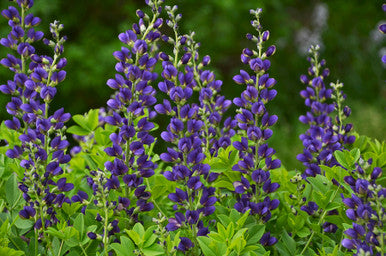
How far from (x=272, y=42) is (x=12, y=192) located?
680cm

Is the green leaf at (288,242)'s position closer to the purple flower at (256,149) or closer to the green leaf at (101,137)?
the purple flower at (256,149)

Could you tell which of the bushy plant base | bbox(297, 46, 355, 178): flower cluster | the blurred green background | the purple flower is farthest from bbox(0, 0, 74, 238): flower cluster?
the blurred green background

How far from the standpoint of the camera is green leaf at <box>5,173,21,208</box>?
1810mm

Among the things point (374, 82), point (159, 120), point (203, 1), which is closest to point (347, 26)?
point (374, 82)

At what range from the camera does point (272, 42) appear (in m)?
8.16

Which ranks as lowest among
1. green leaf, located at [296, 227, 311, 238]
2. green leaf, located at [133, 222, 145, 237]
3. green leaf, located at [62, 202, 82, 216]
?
green leaf, located at [133, 222, 145, 237]

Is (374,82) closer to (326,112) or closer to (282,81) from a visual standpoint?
(282,81)

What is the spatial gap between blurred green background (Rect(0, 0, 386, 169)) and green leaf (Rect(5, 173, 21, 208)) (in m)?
4.10

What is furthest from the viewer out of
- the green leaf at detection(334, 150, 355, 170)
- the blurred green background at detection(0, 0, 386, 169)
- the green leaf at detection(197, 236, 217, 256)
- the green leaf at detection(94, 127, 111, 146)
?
the blurred green background at detection(0, 0, 386, 169)

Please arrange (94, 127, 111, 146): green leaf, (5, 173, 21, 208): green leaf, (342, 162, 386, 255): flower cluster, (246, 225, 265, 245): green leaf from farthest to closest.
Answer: (94, 127, 111, 146): green leaf
(5, 173, 21, 208): green leaf
(246, 225, 265, 245): green leaf
(342, 162, 386, 255): flower cluster

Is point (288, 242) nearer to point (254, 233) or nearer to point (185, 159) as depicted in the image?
point (254, 233)

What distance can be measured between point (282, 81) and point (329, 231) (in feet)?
24.2

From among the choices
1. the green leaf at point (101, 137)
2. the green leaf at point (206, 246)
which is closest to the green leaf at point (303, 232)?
the green leaf at point (206, 246)

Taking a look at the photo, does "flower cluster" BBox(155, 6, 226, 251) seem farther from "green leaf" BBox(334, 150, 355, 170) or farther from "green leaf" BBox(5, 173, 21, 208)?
"green leaf" BBox(5, 173, 21, 208)
